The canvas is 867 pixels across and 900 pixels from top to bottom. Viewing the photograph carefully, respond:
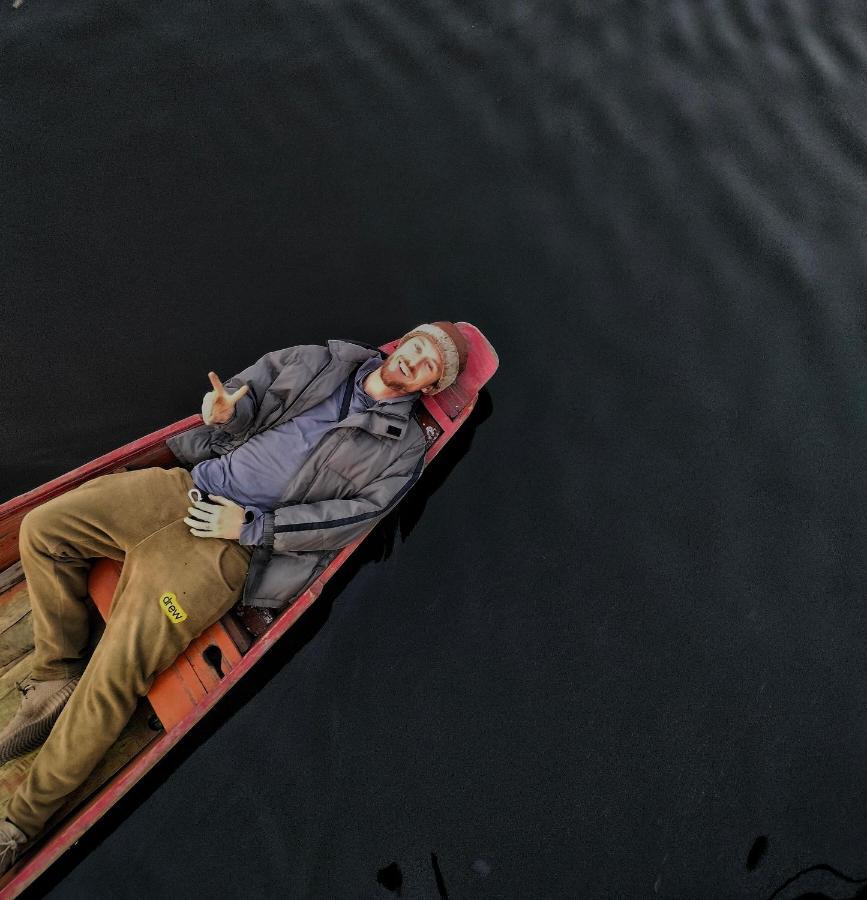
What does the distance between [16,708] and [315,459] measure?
2783 millimetres

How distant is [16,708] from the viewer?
15.2 ft

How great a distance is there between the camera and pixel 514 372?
6871 millimetres

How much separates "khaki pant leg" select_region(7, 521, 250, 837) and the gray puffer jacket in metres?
0.34

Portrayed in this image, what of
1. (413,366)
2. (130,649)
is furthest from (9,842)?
(413,366)

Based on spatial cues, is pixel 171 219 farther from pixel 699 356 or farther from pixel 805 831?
pixel 805 831

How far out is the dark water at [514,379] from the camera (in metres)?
5.14

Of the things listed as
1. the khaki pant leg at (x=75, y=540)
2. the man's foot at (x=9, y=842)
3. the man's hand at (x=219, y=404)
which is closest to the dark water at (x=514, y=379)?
the man's foot at (x=9, y=842)

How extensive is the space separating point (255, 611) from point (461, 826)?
238cm

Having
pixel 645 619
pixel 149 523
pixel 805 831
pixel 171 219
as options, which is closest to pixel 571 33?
pixel 171 219

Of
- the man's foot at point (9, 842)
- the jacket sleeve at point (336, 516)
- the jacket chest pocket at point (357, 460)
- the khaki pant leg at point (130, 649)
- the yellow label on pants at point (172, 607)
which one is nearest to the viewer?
the man's foot at point (9, 842)

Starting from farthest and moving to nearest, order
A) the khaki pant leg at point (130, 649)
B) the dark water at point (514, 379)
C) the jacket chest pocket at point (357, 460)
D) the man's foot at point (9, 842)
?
the dark water at point (514, 379) → the jacket chest pocket at point (357, 460) → the khaki pant leg at point (130, 649) → the man's foot at point (9, 842)

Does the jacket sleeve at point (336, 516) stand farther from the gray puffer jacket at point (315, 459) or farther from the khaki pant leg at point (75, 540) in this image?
the khaki pant leg at point (75, 540)

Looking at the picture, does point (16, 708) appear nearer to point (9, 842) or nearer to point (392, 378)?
point (9, 842)

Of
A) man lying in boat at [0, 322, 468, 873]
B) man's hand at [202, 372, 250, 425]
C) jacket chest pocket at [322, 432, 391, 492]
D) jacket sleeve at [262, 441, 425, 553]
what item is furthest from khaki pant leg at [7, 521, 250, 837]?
jacket chest pocket at [322, 432, 391, 492]
